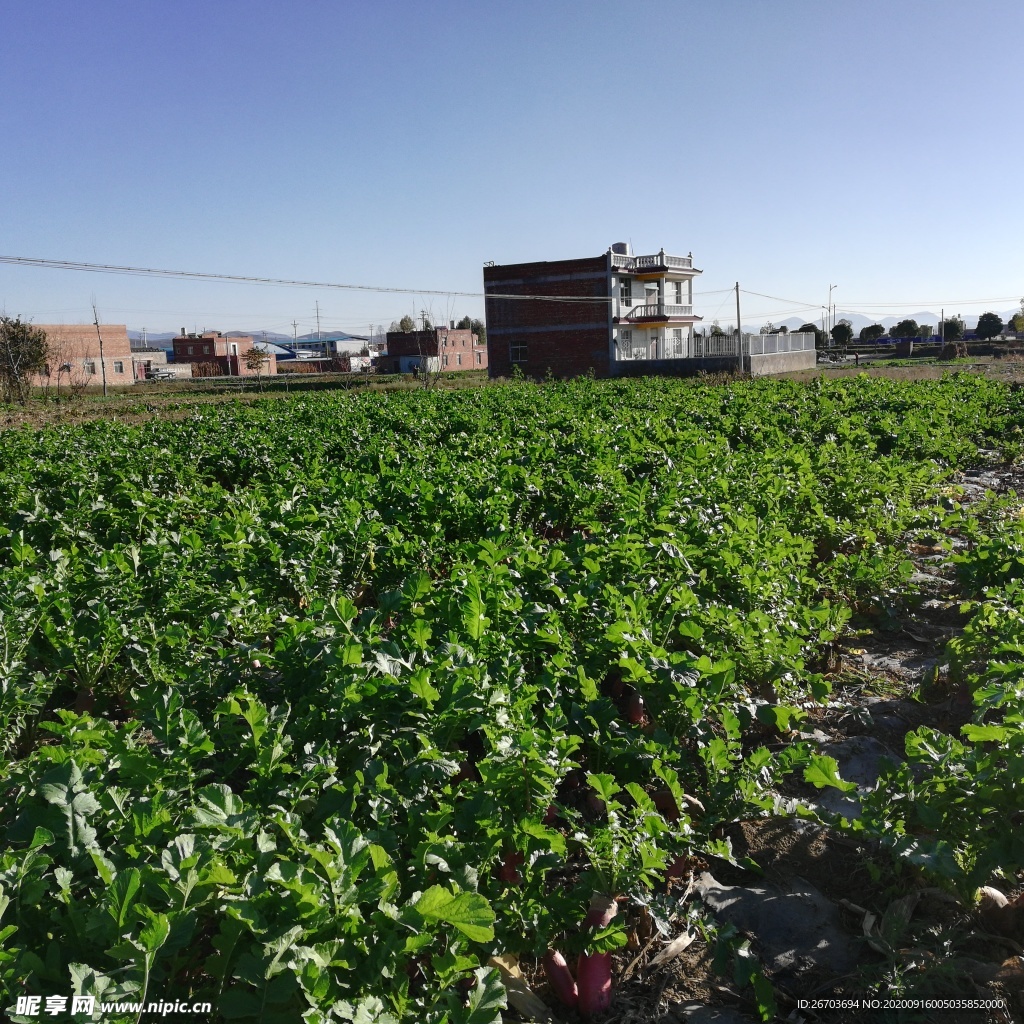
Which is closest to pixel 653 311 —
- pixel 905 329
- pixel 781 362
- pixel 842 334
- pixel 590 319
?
pixel 590 319

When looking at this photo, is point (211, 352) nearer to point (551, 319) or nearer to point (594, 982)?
point (551, 319)

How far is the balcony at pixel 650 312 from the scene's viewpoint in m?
49.3

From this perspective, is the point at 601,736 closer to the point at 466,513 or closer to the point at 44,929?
the point at 44,929

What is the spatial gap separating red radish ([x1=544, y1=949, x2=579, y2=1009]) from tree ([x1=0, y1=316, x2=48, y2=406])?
3595 cm

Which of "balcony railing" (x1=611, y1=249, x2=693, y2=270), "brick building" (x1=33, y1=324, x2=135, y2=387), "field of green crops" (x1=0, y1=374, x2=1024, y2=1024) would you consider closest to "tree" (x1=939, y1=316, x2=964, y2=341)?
"balcony railing" (x1=611, y1=249, x2=693, y2=270)

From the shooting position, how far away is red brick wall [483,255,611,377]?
157 ft

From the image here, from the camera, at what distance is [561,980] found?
260 cm

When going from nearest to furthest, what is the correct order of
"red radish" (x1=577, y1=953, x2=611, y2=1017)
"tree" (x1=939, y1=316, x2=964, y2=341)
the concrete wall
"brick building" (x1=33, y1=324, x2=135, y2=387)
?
"red radish" (x1=577, y1=953, x2=611, y2=1017), the concrete wall, "brick building" (x1=33, y1=324, x2=135, y2=387), "tree" (x1=939, y1=316, x2=964, y2=341)

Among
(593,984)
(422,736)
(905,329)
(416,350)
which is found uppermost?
(416,350)

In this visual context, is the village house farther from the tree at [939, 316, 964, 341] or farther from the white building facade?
the tree at [939, 316, 964, 341]

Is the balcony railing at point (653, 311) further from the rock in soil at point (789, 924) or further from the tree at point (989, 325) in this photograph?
the rock in soil at point (789, 924)

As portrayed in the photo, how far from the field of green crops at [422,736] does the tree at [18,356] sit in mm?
32703

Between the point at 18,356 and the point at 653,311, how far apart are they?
1444 inches

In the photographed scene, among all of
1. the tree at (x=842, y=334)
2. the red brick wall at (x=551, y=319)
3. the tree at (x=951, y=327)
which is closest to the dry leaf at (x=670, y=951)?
the red brick wall at (x=551, y=319)
